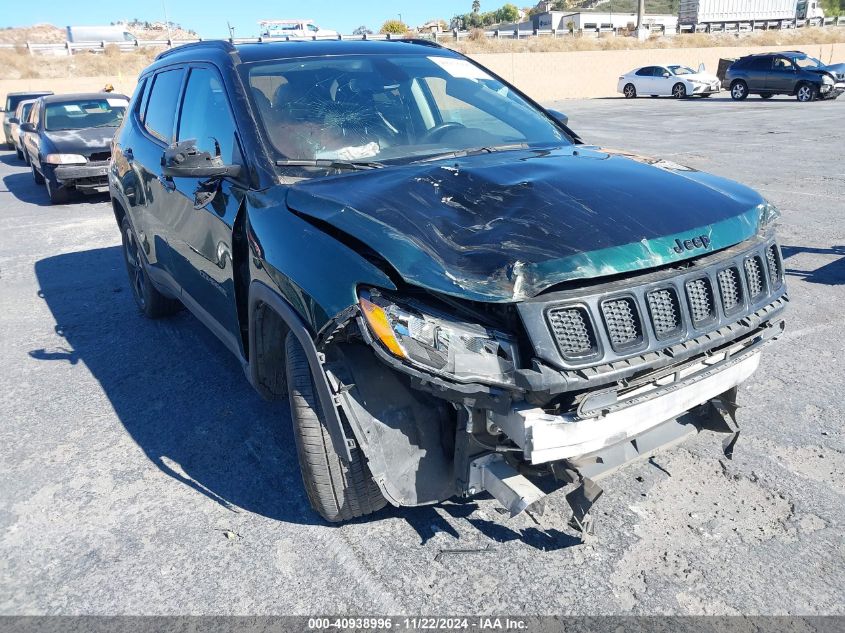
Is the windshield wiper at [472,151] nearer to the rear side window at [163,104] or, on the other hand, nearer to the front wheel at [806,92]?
the rear side window at [163,104]

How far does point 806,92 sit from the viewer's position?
24.6 metres

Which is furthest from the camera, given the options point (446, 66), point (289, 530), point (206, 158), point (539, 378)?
point (446, 66)

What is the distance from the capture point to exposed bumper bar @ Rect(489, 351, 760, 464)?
2.15 meters

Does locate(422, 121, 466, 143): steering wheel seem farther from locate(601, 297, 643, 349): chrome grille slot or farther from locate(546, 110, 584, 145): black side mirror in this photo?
locate(601, 297, 643, 349): chrome grille slot

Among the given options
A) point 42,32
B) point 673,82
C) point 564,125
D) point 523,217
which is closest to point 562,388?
point 523,217

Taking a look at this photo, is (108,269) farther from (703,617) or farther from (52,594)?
(703,617)

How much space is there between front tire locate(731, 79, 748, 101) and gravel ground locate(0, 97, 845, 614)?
2496 centimetres

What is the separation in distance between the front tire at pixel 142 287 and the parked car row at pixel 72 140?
5.69m

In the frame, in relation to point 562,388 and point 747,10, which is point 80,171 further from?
point 747,10

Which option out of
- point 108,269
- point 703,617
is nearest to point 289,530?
A: point 703,617

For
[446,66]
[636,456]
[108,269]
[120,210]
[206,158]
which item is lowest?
[108,269]

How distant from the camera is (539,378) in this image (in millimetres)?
2082

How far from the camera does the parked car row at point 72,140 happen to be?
11062 millimetres

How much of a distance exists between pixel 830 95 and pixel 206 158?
1073 inches
